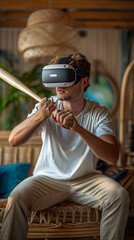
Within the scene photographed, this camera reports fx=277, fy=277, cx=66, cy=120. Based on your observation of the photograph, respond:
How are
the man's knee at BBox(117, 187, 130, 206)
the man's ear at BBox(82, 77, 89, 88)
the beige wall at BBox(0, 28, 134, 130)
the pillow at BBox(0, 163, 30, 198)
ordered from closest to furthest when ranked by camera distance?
the man's knee at BBox(117, 187, 130, 206) → the man's ear at BBox(82, 77, 89, 88) → the pillow at BBox(0, 163, 30, 198) → the beige wall at BBox(0, 28, 134, 130)

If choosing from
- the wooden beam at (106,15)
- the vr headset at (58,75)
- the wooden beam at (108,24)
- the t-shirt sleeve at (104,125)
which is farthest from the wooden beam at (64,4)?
the vr headset at (58,75)

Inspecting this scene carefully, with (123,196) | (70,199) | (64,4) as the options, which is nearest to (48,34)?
(70,199)

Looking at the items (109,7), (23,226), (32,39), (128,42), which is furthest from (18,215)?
(128,42)

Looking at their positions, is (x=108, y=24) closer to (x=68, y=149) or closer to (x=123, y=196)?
(x=68, y=149)

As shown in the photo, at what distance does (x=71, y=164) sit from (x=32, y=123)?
36cm

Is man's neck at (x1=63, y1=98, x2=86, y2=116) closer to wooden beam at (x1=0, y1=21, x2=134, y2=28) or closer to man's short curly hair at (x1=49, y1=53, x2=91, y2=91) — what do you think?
man's short curly hair at (x1=49, y1=53, x2=91, y2=91)

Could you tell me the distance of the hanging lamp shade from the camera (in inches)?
93.4

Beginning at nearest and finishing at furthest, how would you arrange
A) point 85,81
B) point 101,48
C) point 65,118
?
1. point 65,118
2. point 85,81
3. point 101,48

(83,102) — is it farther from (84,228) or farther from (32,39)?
(32,39)

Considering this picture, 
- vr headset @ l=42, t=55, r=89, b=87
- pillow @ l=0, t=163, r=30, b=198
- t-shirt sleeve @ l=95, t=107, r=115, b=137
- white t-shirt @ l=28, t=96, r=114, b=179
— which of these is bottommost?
pillow @ l=0, t=163, r=30, b=198

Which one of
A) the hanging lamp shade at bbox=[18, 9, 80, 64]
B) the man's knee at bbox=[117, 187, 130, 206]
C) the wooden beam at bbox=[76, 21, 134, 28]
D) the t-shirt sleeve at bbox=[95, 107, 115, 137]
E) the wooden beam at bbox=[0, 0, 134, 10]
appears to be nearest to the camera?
the man's knee at bbox=[117, 187, 130, 206]

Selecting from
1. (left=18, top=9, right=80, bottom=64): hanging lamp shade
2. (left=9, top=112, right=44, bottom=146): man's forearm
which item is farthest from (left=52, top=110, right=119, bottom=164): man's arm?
(left=18, top=9, right=80, bottom=64): hanging lamp shade

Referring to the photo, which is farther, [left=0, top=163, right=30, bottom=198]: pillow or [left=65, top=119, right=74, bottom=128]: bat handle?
[left=0, top=163, right=30, bottom=198]: pillow

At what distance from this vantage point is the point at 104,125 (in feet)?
5.35
